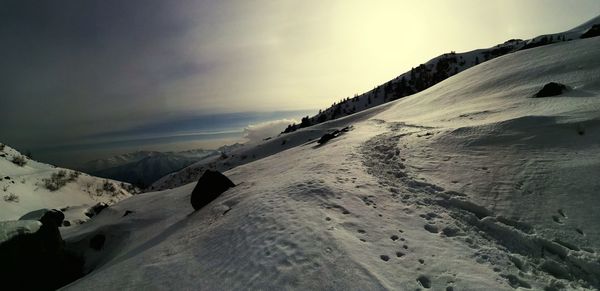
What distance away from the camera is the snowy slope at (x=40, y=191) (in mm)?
17844

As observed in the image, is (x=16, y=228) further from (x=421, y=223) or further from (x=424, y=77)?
(x=424, y=77)

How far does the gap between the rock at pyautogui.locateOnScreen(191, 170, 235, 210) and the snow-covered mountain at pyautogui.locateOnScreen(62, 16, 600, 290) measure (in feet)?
1.71

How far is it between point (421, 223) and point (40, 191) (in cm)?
2649

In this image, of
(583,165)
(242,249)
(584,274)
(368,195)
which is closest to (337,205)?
(368,195)

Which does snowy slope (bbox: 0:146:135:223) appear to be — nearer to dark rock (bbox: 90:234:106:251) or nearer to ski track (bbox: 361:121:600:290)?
dark rock (bbox: 90:234:106:251)

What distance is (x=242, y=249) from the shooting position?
18.0 ft

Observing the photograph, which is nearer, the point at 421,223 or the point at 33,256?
the point at 421,223

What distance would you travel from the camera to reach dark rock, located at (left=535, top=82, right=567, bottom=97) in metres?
11.6

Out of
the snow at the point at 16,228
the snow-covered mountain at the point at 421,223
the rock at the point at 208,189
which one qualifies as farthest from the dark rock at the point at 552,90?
the snow at the point at 16,228

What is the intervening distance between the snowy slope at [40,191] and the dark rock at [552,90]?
85.4 ft

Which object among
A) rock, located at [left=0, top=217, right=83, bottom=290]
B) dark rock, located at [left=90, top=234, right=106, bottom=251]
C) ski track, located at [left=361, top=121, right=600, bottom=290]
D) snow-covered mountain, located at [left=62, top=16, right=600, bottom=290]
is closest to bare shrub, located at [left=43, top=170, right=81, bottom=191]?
snow-covered mountain, located at [left=62, top=16, right=600, bottom=290]

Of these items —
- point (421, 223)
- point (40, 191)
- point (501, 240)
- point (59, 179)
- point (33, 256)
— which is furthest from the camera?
point (59, 179)

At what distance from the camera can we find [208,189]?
1152cm

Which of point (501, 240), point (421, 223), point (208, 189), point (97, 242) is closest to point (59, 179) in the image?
point (97, 242)
